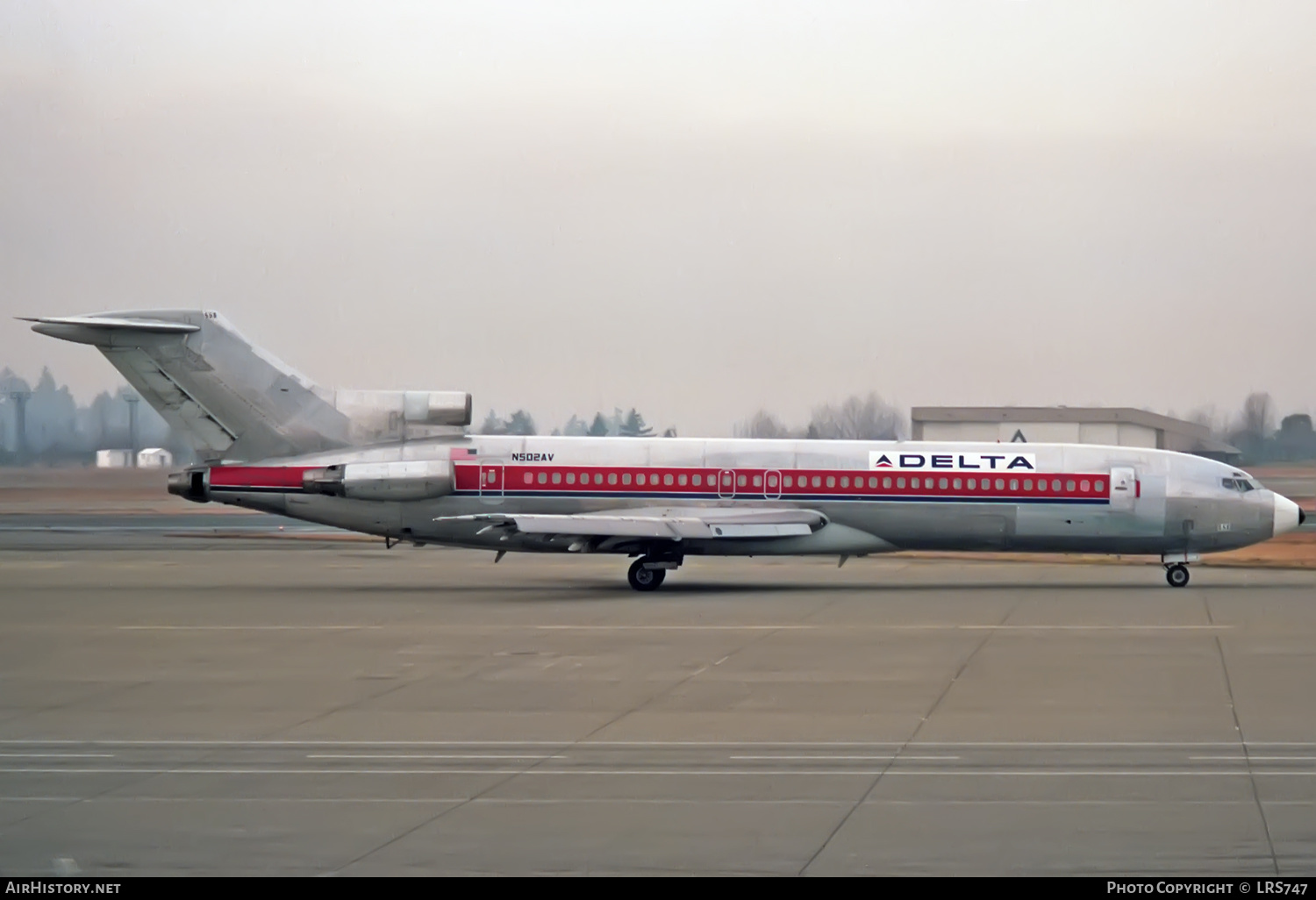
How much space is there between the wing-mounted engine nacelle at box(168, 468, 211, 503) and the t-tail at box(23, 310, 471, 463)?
1.27ft

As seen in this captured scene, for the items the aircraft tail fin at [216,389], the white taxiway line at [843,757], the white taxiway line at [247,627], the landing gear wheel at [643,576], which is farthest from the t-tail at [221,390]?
the white taxiway line at [843,757]

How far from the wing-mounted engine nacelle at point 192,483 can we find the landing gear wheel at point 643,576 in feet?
29.5

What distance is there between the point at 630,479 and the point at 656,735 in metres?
17.9

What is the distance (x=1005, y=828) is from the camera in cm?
970

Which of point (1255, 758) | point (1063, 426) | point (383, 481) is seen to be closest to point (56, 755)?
point (1255, 758)

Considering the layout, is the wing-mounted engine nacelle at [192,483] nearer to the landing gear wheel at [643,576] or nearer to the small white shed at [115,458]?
the landing gear wheel at [643,576]

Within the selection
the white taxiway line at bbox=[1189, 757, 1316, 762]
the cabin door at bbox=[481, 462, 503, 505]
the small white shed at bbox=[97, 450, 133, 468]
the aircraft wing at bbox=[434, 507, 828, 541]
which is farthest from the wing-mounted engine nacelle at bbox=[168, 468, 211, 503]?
the small white shed at bbox=[97, 450, 133, 468]

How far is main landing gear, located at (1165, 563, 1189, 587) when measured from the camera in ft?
104

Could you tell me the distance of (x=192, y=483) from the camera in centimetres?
3134

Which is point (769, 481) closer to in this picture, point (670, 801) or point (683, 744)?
point (683, 744)

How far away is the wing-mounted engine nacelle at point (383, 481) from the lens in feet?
101

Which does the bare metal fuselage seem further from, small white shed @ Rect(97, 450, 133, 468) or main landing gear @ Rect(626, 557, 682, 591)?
small white shed @ Rect(97, 450, 133, 468)
